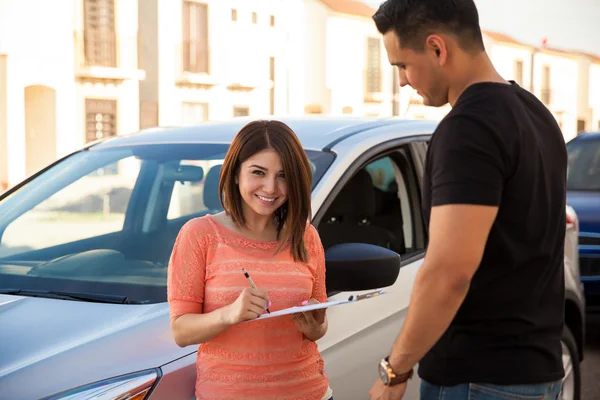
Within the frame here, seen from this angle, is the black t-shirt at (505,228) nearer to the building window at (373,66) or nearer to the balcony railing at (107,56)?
the balcony railing at (107,56)

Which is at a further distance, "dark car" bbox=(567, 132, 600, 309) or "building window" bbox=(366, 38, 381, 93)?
"building window" bbox=(366, 38, 381, 93)

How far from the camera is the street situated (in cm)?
572

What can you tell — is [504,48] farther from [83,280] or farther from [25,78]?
[83,280]

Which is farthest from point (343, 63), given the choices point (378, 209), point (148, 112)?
point (378, 209)

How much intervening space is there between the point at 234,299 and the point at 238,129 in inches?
60.5

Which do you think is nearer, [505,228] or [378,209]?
[505,228]

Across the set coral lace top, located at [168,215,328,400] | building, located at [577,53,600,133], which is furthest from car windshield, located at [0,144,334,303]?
building, located at [577,53,600,133]

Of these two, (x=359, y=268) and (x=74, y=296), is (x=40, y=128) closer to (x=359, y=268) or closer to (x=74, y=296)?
(x=74, y=296)

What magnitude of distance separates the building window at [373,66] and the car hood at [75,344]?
35806 mm

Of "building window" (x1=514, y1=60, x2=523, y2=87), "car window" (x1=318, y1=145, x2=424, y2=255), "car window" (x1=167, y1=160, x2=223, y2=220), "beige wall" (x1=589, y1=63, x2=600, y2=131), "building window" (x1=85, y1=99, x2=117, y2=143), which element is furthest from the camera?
"beige wall" (x1=589, y1=63, x2=600, y2=131)

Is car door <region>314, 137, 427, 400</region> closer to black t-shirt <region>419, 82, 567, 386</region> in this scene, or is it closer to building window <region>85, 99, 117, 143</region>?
black t-shirt <region>419, 82, 567, 386</region>

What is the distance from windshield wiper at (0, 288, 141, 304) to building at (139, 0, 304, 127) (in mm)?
25808

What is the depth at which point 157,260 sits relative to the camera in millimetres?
3234

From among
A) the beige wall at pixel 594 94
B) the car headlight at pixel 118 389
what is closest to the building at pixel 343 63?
the beige wall at pixel 594 94
